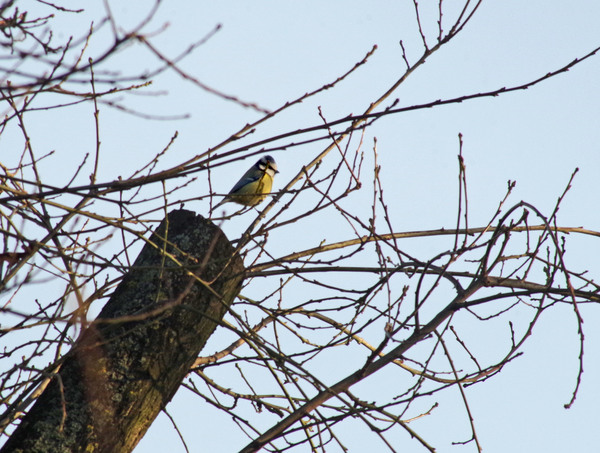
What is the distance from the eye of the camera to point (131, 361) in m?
2.47

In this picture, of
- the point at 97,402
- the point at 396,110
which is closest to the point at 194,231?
the point at 97,402

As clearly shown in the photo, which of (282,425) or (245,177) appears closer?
(282,425)

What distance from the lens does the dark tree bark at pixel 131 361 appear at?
90.3 inches

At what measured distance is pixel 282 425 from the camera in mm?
2445

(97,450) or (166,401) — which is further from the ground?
(166,401)

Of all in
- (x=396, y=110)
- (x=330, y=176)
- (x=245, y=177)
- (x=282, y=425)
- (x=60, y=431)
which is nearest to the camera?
(x=396, y=110)

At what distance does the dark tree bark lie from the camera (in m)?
2.29

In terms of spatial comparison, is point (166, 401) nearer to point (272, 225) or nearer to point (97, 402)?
point (97, 402)

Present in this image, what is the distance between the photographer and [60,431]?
87.8 inches

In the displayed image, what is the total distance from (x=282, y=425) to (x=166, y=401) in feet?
1.50

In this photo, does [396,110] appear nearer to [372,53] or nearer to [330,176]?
[372,53]

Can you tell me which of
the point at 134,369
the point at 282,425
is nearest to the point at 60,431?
the point at 134,369

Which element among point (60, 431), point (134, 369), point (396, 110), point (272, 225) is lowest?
point (60, 431)

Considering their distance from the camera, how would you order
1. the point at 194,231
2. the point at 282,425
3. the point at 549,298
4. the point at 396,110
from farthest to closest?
1. the point at 194,231
2. the point at 549,298
3. the point at 282,425
4. the point at 396,110
